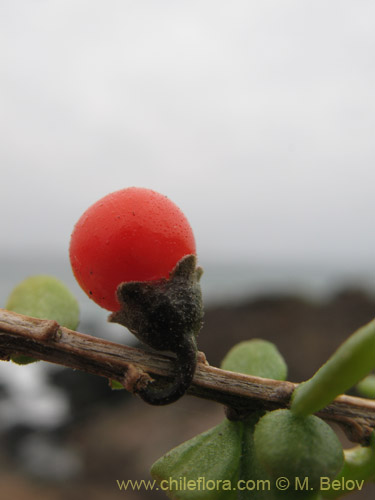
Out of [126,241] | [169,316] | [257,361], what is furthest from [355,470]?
[126,241]

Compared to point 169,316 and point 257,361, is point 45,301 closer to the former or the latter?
point 169,316

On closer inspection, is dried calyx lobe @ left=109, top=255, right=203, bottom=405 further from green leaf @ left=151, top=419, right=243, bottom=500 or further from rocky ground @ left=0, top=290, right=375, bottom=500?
rocky ground @ left=0, top=290, right=375, bottom=500

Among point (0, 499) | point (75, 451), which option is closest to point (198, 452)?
point (0, 499)

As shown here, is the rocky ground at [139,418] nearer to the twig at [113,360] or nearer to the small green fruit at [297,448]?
the twig at [113,360]

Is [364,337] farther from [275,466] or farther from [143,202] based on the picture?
[143,202]

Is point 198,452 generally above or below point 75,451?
above

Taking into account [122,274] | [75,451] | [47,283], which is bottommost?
[75,451]

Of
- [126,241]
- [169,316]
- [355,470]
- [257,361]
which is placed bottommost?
[355,470]
